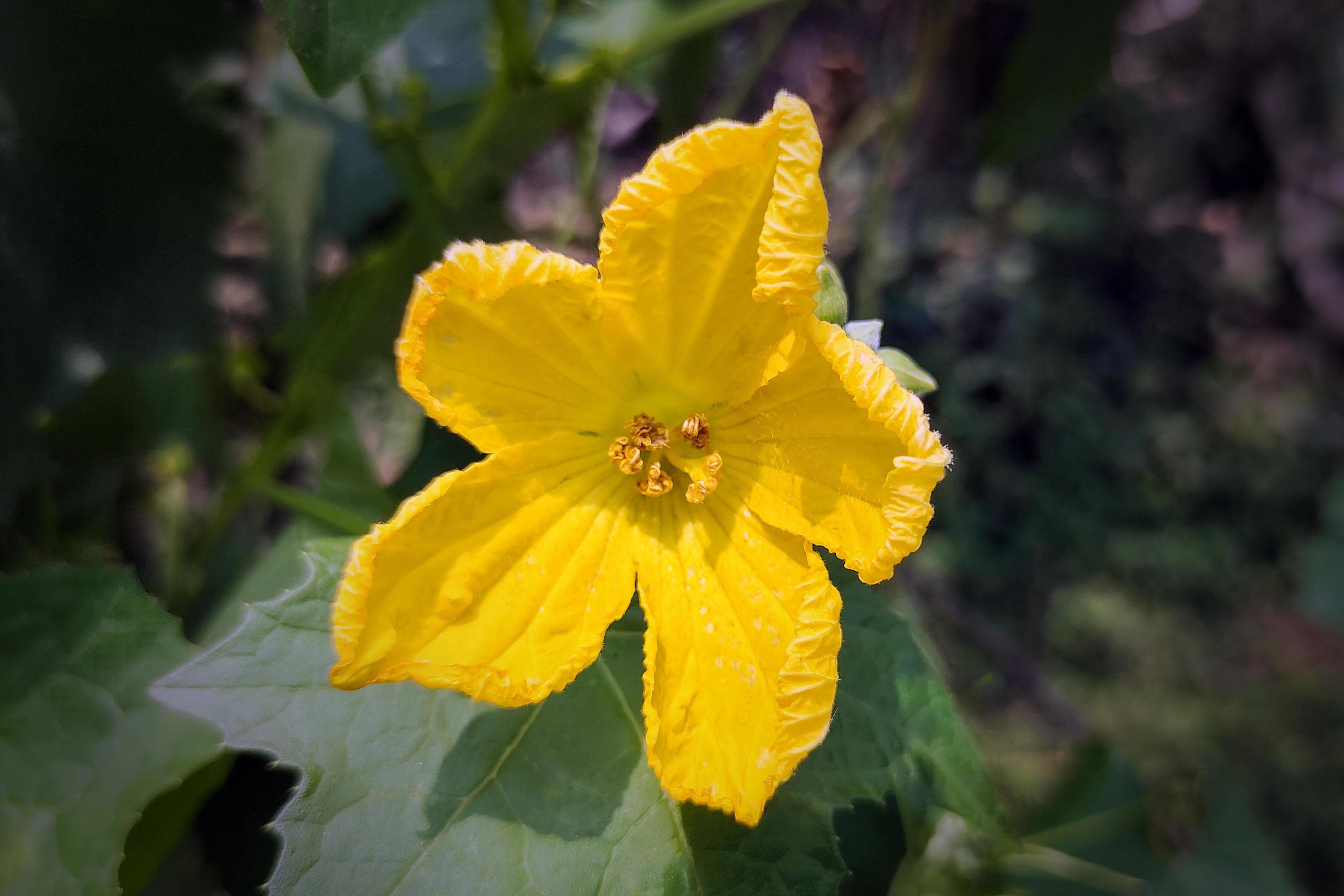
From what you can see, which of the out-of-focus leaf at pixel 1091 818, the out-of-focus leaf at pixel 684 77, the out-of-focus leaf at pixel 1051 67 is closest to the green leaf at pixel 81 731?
the out-of-focus leaf at pixel 684 77

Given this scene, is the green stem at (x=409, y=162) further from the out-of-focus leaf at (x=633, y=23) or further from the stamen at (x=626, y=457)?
the stamen at (x=626, y=457)

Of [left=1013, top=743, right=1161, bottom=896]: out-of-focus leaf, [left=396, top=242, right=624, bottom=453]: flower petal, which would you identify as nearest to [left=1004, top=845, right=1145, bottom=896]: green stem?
[left=1013, top=743, right=1161, bottom=896]: out-of-focus leaf

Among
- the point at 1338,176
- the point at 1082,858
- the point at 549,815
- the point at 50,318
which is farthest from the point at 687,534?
the point at 1338,176

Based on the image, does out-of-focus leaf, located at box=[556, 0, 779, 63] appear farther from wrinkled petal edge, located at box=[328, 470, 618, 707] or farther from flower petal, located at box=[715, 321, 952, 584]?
wrinkled petal edge, located at box=[328, 470, 618, 707]

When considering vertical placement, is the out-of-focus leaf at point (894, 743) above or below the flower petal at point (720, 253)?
below

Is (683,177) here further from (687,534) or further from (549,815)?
(549,815)
